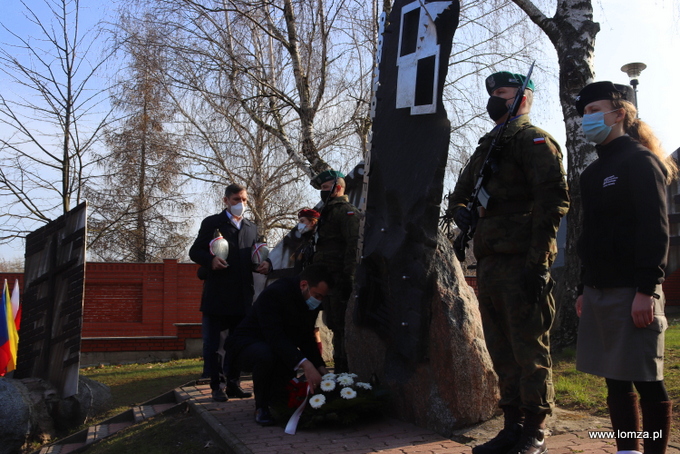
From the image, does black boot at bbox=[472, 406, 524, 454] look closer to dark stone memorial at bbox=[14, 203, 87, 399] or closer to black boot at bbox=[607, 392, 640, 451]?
black boot at bbox=[607, 392, 640, 451]

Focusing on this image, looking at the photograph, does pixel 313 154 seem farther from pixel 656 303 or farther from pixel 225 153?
pixel 656 303

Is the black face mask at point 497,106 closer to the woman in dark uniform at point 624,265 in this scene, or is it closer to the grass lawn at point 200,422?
the woman in dark uniform at point 624,265

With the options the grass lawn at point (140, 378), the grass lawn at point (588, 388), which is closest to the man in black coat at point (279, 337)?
the grass lawn at point (588, 388)

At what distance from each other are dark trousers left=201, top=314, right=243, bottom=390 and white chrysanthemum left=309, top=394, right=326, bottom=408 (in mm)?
1352

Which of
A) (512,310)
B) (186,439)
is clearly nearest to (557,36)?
(512,310)

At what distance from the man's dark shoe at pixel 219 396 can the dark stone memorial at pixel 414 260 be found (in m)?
1.19

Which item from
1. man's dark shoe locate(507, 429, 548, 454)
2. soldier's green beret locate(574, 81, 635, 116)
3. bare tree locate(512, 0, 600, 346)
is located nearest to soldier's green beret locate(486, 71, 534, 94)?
soldier's green beret locate(574, 81, 635, 116)

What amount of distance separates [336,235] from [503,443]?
8.21 feet

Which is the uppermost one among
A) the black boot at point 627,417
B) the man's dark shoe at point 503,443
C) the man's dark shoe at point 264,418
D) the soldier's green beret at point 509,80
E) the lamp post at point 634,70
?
the lamp post at point 634,70

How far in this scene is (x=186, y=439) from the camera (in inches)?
172

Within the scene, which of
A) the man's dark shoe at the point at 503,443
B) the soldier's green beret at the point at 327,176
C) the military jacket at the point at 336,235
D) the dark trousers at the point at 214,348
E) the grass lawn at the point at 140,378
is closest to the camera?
the man's dark shoe at the point at 503,443

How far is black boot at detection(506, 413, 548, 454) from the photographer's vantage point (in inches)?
118

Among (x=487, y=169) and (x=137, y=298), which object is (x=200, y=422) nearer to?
(x=487, y=169)

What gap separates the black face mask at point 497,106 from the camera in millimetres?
3354
